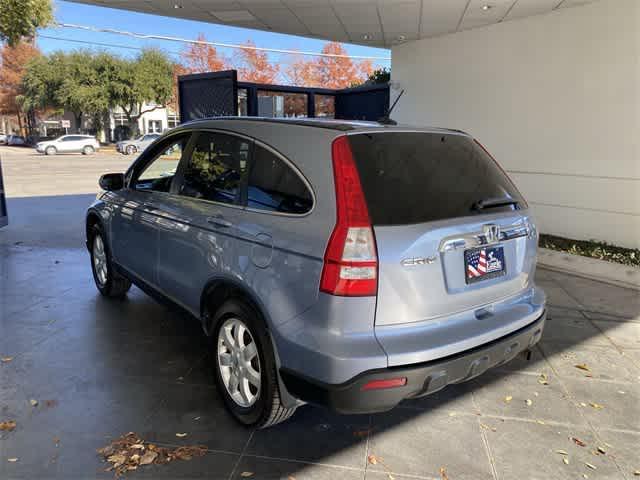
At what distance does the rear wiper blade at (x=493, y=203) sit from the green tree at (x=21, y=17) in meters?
10.5

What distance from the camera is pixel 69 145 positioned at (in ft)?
118

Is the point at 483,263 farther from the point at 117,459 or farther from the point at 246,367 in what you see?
the point at 117,459

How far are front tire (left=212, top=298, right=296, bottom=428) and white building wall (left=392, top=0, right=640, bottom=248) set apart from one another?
6525 mm

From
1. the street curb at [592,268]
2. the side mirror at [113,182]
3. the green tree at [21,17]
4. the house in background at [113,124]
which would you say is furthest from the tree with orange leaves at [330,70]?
the side mirror at [113,182]

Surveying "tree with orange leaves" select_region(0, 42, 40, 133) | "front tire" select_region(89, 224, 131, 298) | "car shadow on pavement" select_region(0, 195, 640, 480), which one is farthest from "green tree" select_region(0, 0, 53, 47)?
"tree with orange leaves" select_region(0, 42, 40, 133)

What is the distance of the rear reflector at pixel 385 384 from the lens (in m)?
2.22

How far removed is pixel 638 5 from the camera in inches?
263

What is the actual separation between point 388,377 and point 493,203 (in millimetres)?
1174

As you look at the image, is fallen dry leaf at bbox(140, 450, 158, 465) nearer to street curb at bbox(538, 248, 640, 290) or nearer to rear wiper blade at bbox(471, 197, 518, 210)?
rear wiper blade at bbox(471, 197, 518, 210)

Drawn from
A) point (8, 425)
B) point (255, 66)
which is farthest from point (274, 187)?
point (255, 66)

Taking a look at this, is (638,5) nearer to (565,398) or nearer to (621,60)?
(621,60)

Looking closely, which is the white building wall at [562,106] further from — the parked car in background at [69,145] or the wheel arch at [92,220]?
the parked car in background at [69,145]

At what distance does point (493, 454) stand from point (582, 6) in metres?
7.08

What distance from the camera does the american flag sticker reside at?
8.31 ft
